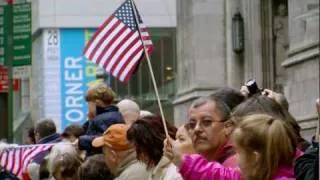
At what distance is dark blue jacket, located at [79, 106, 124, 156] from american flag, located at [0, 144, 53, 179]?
87.2 inches

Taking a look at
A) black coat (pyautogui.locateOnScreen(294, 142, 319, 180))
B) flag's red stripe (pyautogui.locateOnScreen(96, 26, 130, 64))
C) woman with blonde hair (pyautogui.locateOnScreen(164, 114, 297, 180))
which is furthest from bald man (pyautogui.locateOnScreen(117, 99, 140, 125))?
woman with blonde hair (pyautogui.locateOnScreen(164, 114, 297, 180))

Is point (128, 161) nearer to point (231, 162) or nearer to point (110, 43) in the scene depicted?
point (231, 162)

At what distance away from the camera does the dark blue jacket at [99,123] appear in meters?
10.8

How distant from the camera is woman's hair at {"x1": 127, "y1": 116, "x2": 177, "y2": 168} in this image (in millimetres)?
8227

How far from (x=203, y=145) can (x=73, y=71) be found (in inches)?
1674

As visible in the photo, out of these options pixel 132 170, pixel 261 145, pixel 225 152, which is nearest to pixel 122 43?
pixel 132 170

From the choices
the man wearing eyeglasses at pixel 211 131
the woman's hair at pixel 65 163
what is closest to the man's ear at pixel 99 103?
the woman's hair at pixel 65 163

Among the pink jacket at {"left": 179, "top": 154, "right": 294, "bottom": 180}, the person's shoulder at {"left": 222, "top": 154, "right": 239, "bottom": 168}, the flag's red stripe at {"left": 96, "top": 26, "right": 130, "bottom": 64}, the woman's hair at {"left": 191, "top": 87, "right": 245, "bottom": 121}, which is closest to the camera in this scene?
the pink jacket at {"left": 179, "top": 154, "right": 294, "bottom": 180}

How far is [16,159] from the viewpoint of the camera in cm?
1386

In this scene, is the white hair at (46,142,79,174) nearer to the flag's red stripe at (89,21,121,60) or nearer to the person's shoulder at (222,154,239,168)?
the flag's red stripe at (89,21,121,60)

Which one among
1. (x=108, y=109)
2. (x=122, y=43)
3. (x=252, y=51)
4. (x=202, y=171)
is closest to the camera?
(x=202, y=171)

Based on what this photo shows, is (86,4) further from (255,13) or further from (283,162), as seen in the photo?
(283,162)

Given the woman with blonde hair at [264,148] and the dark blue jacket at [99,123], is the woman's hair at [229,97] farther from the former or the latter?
the dark blue jacket at [99,123]

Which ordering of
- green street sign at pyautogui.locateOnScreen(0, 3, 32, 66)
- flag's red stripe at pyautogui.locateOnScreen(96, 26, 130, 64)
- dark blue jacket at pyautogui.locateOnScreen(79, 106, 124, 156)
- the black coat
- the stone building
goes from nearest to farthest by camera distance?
the black coat < dark blue jacket at pyautogui.locateOnScreen(79, 106, 124, 156) < flag's red stripe at pyautogui.locateOnScreen(96, 26, 130, 64) < the stone building < green street sign at pyautogui.locateOnScreen(0, 3, 32, 66)
